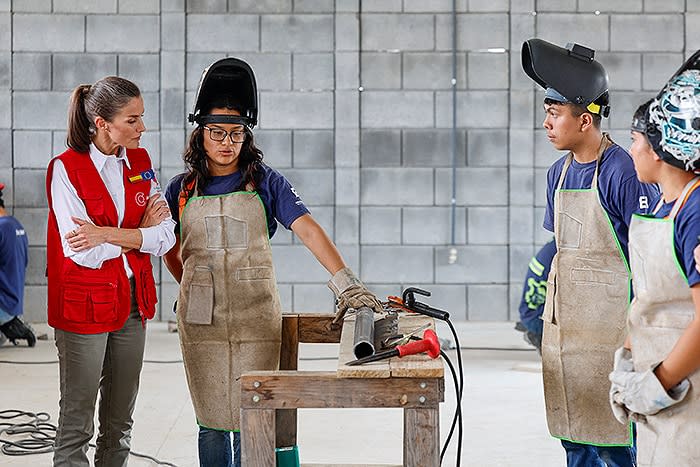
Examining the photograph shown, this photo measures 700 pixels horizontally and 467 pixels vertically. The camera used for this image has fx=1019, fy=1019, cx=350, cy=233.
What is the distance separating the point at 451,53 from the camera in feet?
24.0

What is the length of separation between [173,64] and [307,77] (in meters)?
0.97

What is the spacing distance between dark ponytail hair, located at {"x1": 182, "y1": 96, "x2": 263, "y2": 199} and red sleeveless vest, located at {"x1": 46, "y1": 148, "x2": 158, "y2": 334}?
0.68ft

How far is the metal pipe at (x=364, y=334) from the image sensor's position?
238cm

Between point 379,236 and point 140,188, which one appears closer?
point 140,188

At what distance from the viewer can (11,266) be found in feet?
20.6

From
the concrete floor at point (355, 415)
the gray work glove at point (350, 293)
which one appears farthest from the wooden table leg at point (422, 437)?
the concrete floor at point (355, 415)

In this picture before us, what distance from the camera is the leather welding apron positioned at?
3.04 meters

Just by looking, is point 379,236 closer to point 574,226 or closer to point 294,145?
point 294,145

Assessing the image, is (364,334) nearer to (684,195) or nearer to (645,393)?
(645,393)

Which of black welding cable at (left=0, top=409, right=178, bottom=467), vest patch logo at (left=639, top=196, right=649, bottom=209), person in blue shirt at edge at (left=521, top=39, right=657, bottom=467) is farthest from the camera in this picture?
black welding cable at (left=0, top=409, right=178, bottom=467)

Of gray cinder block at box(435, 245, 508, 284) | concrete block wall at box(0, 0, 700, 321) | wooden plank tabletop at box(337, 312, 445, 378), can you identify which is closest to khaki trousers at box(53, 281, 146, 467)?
wooden plank tabletop at box(337, 312, 445, 378)

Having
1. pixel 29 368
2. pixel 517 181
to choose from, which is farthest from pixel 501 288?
pixel 29 368

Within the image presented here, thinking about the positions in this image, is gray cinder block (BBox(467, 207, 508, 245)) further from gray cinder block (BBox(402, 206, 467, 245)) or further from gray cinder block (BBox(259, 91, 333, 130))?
gray cinder block (BBox(259, 91, 333, 130))

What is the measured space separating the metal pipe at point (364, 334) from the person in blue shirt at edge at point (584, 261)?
23.9 inches
